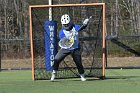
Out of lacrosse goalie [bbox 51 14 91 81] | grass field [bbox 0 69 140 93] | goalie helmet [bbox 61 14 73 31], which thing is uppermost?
goalie helmet [bbox 61 14 73 31]

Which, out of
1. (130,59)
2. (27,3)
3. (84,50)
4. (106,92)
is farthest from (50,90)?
(27,3)

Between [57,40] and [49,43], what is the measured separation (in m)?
0.31

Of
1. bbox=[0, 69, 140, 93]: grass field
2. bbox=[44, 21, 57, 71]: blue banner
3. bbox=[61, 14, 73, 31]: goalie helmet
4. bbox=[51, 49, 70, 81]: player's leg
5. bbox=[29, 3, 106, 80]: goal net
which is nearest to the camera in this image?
bbox=[0, 69, 140, 93]: grass field

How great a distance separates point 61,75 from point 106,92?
11.6 ft

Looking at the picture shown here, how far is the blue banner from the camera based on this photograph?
14.8 m

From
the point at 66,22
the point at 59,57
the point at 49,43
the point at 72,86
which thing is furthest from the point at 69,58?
the point at 72,86

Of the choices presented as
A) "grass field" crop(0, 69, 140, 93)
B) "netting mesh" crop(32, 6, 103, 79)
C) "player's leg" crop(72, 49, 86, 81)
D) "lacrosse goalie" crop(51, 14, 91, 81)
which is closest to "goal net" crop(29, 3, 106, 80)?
"netting mesh" crop(32, 6, 103, 79)

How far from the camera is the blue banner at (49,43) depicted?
48.4 ft

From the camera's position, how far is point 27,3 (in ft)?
99.7

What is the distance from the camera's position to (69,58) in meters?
15.3

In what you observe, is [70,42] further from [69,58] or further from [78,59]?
[69,58]

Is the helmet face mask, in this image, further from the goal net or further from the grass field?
the grass field

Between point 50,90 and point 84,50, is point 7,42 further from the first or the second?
point 50,90

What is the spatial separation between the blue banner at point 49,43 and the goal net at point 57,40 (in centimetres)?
3
